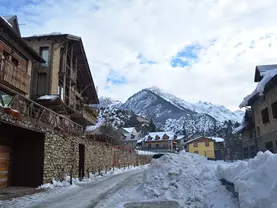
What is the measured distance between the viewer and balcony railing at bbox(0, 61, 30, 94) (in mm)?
16984

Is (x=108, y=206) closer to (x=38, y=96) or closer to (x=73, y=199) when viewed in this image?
(x=73, y=199)

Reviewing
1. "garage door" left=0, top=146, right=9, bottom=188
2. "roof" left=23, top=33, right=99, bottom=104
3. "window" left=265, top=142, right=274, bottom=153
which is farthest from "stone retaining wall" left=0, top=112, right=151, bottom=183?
"window" left=265, top=142, right=274, bottom=153

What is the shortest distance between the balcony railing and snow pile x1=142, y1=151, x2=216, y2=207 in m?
10.6

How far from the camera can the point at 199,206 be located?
30.8 ft

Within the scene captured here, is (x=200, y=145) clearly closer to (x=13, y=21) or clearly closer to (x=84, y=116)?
(x=84, y=116)

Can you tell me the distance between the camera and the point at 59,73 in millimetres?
25219

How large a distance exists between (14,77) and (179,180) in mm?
12823

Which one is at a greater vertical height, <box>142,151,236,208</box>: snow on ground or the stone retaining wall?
the stone retaining wall

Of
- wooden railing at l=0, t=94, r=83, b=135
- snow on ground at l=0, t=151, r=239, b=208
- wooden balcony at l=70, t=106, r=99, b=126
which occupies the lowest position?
snow on ground at l=0, t=151, r=239, b=208

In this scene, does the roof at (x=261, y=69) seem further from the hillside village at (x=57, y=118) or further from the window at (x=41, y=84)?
the window at (x=41, y=84)

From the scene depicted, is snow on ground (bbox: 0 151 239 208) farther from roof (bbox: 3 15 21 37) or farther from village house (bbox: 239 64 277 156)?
roof (bbox: 3 15 21 37)

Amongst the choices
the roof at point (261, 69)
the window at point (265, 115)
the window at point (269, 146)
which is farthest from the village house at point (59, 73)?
the window at point (269, 146)

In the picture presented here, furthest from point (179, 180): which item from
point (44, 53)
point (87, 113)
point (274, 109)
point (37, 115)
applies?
point (87, 113)

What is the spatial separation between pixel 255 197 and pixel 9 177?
13.6 metres
